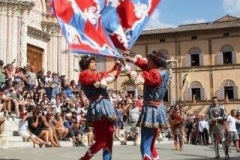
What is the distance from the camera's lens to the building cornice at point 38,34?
30.4 m

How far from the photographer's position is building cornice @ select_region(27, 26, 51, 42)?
30.4 metres

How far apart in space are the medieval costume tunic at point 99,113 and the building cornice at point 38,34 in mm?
22381

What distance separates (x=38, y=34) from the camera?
31500 mm

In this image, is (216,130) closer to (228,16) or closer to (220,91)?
(220,91)

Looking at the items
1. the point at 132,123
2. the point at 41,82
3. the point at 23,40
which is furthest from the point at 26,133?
the point at 23,40

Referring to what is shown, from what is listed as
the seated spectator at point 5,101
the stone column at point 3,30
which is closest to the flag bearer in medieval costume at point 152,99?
the seated spectator at point 5,101

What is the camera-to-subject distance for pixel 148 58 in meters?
8.29

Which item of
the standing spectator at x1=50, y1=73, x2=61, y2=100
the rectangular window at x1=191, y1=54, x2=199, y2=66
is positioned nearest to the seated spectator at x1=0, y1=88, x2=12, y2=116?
the standing spectator at x1=50, y1=73, x2=61, y2=100

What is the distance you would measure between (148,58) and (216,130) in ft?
18.8

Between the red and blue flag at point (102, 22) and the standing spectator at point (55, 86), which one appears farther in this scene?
the standing spectator at point (55, 86)

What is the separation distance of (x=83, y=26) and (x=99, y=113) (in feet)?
6.61

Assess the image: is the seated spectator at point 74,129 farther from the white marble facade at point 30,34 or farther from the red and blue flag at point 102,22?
the white marble facade at point 30,34

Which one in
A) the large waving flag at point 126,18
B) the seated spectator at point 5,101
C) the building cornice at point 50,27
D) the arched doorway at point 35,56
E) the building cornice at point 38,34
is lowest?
the seated spectator at point 5,101

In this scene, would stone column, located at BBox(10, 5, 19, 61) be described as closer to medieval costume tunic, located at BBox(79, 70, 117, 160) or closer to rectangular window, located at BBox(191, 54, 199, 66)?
medieval costume tunic, located at BBox(79, 70, 117, 160)
